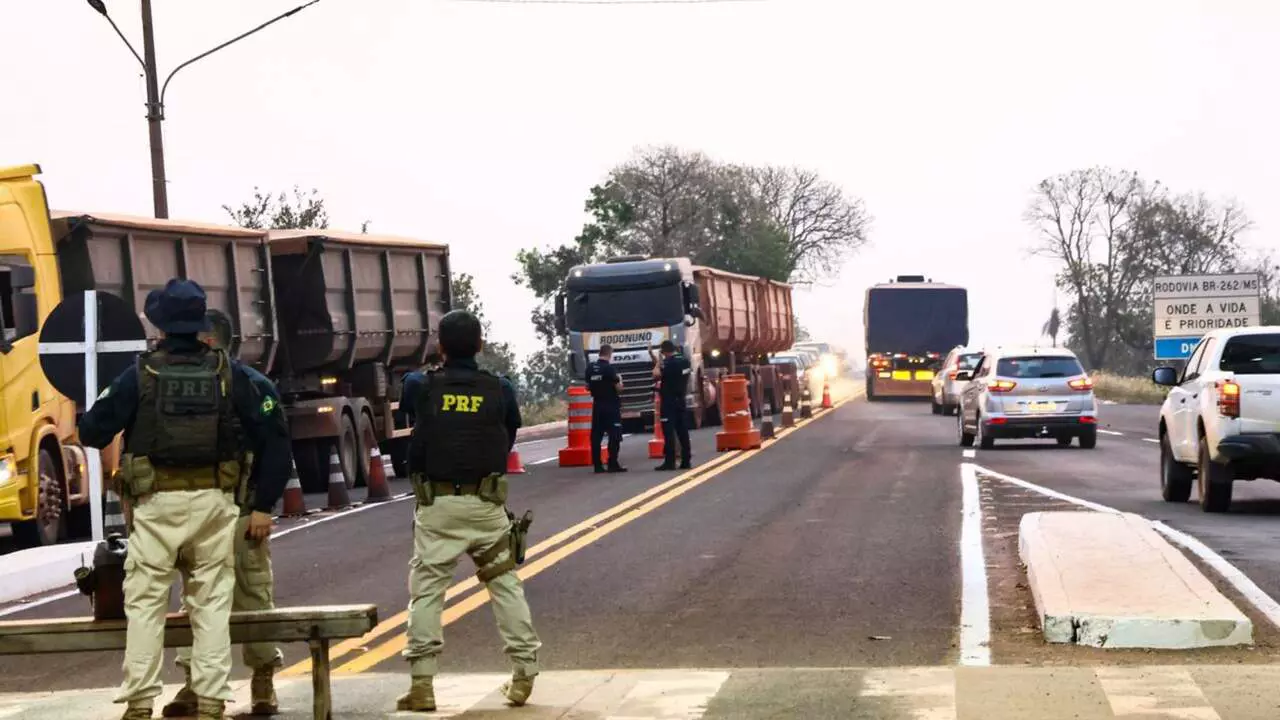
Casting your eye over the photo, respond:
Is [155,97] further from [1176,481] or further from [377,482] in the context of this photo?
[1176,481]

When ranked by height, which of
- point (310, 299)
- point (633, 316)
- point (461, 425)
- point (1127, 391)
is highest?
point (310, 299)

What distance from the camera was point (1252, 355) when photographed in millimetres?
19312

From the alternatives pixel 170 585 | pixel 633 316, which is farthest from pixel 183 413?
pixel 633 316

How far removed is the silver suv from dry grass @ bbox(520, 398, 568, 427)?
23701mm

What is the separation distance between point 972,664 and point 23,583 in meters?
8.20

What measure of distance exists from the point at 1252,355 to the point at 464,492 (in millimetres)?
11978

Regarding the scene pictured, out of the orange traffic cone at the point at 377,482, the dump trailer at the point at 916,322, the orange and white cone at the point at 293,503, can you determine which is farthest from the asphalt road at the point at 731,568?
the dump trailer at the point at 916,322

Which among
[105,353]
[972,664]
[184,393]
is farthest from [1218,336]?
[184,393]

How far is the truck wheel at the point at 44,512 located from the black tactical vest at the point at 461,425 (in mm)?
10194

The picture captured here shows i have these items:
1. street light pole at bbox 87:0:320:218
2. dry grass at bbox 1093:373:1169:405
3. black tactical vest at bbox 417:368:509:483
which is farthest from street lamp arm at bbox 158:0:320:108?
dry grass at bbox 1093:373:1169:405

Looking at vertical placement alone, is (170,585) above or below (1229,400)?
above

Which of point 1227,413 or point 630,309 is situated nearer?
point 1227,413

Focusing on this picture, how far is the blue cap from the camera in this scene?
27.7ft

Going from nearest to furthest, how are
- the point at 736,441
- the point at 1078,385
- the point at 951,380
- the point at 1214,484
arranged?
1. the point at 1214,484
2. the point at 1078,385
3. the point at 736,441
4. the point at 951,380
